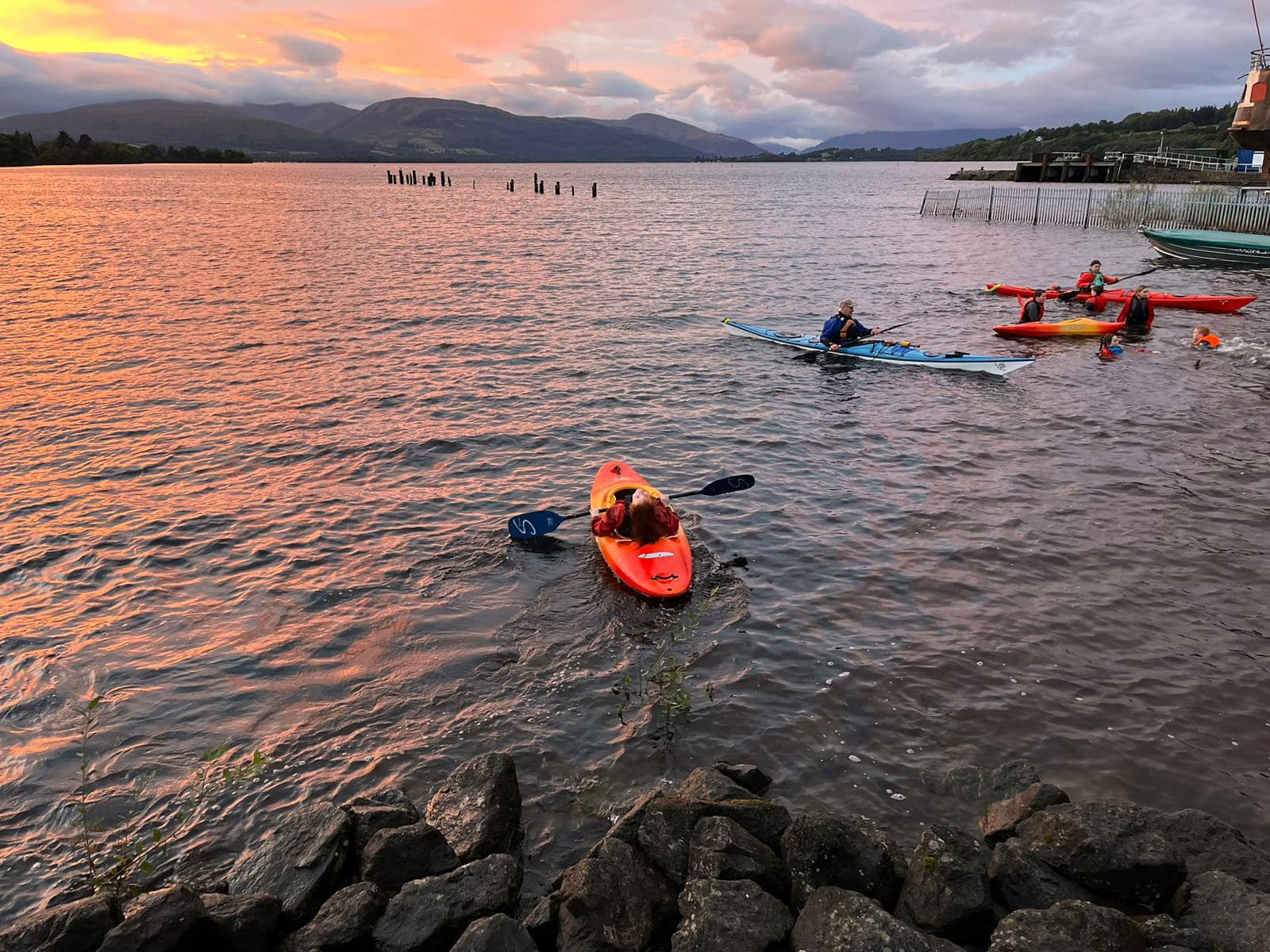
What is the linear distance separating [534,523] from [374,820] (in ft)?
21.1

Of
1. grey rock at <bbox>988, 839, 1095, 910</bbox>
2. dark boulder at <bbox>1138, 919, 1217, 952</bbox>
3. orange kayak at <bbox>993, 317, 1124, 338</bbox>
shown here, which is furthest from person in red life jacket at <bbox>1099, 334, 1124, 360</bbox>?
dark boulder at <bbox>1138, 919, 1217, 952</bbox>

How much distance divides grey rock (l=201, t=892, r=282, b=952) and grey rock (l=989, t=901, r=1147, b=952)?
4784 millimetres

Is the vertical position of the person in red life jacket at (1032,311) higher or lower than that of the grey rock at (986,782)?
higher

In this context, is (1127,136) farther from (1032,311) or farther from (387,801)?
(387,801)

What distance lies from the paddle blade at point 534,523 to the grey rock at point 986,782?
6791mm

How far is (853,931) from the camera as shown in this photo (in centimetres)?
483

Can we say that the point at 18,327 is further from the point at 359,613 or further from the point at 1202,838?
the point at 1202,838

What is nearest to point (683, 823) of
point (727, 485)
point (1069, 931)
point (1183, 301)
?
point (1069, 931)

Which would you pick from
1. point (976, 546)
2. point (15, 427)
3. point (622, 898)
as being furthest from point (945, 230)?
point (622, 898)

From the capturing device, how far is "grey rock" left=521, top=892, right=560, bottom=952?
5.44m

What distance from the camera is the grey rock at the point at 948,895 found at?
5.32 m

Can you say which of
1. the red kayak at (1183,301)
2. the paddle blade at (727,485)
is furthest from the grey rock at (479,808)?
the red kayak at (1183,301)

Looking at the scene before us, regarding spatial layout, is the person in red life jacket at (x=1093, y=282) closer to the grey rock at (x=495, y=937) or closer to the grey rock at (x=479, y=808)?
the grey rock at (x=479, y=808)

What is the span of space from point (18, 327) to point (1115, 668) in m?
31.9
